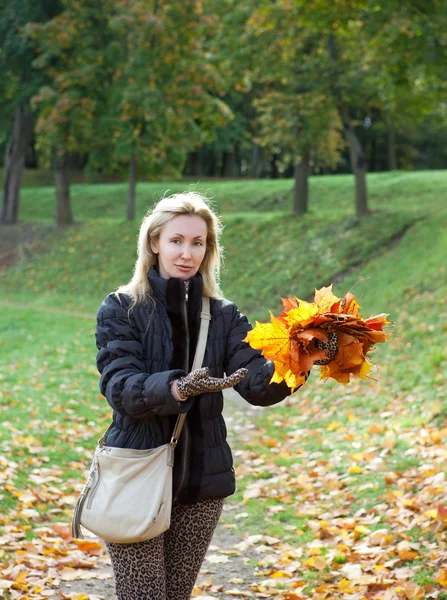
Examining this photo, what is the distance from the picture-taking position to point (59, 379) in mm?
12211

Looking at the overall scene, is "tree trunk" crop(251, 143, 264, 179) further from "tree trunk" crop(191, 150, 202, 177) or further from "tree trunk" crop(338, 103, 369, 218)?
"tree trunk" crop(338, 103, 369, 218)

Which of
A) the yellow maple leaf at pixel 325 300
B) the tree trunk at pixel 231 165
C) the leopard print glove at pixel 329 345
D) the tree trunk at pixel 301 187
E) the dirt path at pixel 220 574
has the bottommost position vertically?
the dirt path at pixel 220 574

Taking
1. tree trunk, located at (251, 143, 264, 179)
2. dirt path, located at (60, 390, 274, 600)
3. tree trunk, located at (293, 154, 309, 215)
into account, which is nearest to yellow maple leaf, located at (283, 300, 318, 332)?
dirt path, located at (60, 390, 274, 600)

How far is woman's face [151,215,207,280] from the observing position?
136 inches

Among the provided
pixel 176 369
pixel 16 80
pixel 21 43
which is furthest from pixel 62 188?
pixel 176 369

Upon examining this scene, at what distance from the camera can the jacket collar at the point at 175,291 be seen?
341 cm

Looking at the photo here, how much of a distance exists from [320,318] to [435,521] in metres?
3.00

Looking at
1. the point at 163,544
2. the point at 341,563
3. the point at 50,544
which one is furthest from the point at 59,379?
the point at 163,544

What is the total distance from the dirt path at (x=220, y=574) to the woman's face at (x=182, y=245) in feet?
8.25

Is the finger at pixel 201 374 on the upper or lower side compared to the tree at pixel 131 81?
lower

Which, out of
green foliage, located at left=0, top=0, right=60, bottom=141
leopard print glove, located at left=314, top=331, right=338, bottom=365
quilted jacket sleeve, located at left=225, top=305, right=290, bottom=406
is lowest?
quilted jacket sleeve, located at left=225, top=305, right=290, bottom=406

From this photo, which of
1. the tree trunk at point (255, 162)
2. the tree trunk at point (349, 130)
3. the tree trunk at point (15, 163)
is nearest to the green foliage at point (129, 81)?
the tree trunk at point (15, 163)

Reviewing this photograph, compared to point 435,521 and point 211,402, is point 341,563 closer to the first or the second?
point 435,521

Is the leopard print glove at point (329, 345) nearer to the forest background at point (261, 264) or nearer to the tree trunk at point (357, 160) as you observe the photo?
the forest background at point (261, 264)
